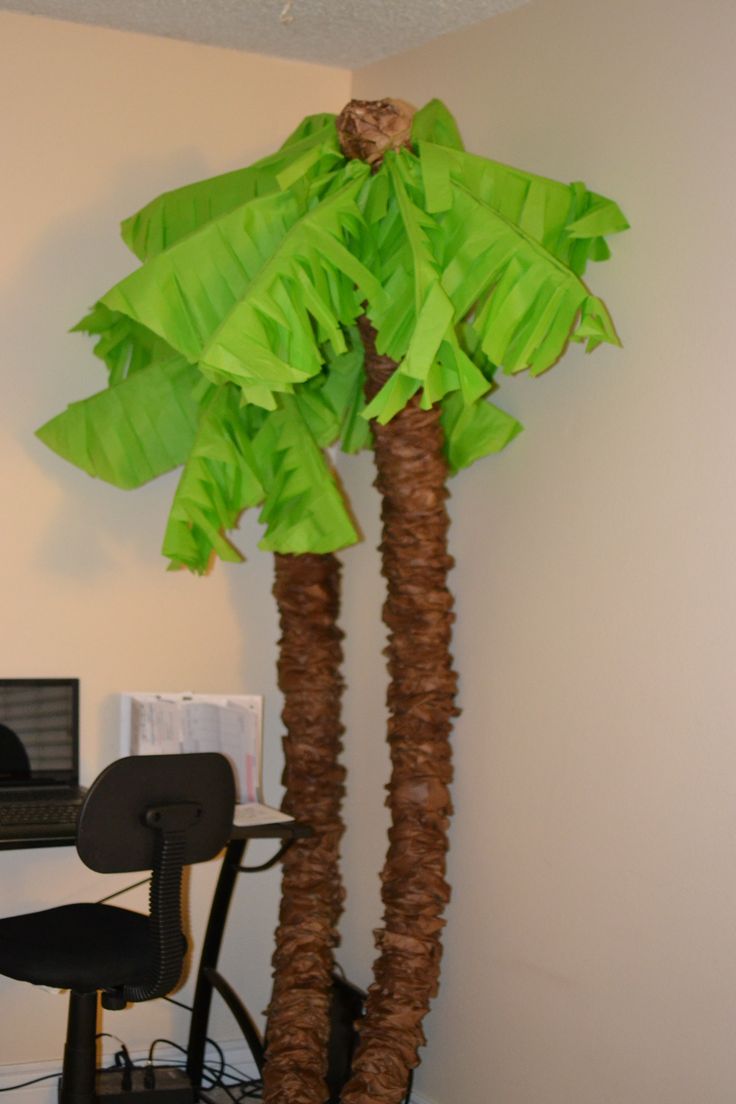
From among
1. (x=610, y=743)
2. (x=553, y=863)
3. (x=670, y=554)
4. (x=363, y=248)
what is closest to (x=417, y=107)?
(x=363, y=248)

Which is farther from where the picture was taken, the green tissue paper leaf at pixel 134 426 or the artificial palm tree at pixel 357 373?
the green tissue paper leaf at pixel 134 426

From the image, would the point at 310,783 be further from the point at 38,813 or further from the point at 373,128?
the point at 373,128

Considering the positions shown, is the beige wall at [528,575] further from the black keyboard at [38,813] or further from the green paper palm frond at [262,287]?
the green paper palm frond at [262,287]

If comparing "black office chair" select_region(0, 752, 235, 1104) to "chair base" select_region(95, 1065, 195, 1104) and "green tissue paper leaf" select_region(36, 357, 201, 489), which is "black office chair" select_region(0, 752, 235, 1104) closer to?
"chair base" select_region(95, 1065, 195, 1104)

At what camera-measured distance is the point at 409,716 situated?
288cm

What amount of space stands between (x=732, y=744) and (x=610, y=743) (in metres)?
0.35

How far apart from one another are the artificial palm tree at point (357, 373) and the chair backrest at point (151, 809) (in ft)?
1.59

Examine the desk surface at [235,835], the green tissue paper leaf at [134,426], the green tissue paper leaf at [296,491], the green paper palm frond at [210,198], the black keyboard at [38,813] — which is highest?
the green paper palm frond at [210,198]

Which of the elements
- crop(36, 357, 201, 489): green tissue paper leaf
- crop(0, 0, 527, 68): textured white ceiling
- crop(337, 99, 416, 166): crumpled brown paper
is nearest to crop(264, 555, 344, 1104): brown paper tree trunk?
crop(36, 357, 201, 489): green tissue paper leaf

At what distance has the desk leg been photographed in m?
3.23

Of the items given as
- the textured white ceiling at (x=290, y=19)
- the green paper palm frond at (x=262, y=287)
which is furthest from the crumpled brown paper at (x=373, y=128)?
the textured white ceiling at (x=290, y=19)

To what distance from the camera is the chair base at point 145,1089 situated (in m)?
3.08

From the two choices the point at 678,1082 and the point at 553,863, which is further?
the point at 553,863

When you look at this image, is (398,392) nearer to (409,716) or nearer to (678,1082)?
(409,716)
